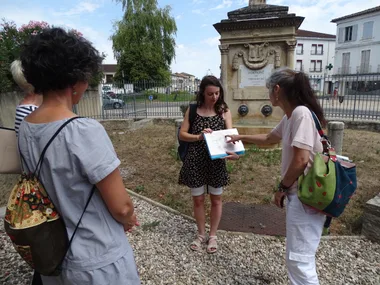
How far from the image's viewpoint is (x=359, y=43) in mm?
40312

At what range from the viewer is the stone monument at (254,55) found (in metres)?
6.34

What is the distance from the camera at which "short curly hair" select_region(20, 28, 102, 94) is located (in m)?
1.14

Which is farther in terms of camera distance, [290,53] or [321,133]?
[290,53]

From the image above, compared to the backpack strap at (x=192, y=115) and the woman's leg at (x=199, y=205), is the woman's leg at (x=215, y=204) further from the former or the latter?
the backpack strap at (x=192, y=115)

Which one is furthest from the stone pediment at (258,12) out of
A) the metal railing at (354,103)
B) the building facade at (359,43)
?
the building facade at (359,43)

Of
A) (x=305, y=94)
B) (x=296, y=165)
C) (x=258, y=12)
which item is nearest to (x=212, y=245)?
(x=296, y=165)

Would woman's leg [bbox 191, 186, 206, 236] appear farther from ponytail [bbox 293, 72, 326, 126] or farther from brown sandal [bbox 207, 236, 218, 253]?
ponytail [bbox 293, 72, 326, 126]

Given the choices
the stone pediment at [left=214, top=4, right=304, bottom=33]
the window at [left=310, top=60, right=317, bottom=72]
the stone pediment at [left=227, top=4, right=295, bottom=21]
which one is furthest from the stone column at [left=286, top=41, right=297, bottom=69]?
the window at [left=310, top=60, right=317, bottom=72]

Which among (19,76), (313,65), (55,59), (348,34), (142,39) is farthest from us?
(313,65)

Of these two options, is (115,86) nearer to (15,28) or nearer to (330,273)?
(15,28)

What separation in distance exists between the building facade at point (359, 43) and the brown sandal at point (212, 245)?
1781 inches

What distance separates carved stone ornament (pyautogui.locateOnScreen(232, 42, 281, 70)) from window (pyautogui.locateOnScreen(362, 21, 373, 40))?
136 feet

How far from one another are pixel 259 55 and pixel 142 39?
86.3 feet

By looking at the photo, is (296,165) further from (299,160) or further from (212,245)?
(212,245)
